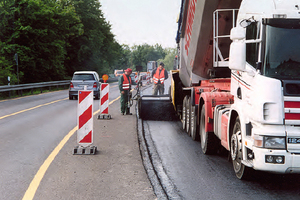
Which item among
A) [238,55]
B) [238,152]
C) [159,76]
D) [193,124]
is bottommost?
[193,124]

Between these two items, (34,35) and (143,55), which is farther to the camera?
(143,55)

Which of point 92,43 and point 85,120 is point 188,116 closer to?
point 85,120

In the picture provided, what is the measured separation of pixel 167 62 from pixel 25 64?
116m

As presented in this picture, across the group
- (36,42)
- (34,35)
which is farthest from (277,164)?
(36,42)

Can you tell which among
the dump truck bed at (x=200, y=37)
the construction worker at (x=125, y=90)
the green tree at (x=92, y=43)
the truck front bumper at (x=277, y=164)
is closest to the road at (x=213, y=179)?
the truck front bumper at (x=277, y=164)

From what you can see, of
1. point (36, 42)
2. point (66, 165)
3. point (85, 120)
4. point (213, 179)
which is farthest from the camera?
point (36, 42)

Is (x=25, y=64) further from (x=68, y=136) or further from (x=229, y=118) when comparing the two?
(x=229, y=118)

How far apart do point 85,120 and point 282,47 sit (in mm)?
4470

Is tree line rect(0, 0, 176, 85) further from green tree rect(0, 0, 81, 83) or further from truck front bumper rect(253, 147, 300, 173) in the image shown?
truck front bumper rect(253, 147, 300, 173)

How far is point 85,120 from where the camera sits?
338 inches

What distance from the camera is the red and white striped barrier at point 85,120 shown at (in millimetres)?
8555

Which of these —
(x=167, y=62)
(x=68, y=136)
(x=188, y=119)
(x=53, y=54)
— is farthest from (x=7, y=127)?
(x=167, y=62)

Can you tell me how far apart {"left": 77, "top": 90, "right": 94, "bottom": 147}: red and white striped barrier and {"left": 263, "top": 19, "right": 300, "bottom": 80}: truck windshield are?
411 centimetres

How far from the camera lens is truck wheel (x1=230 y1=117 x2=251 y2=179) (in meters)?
6.24
